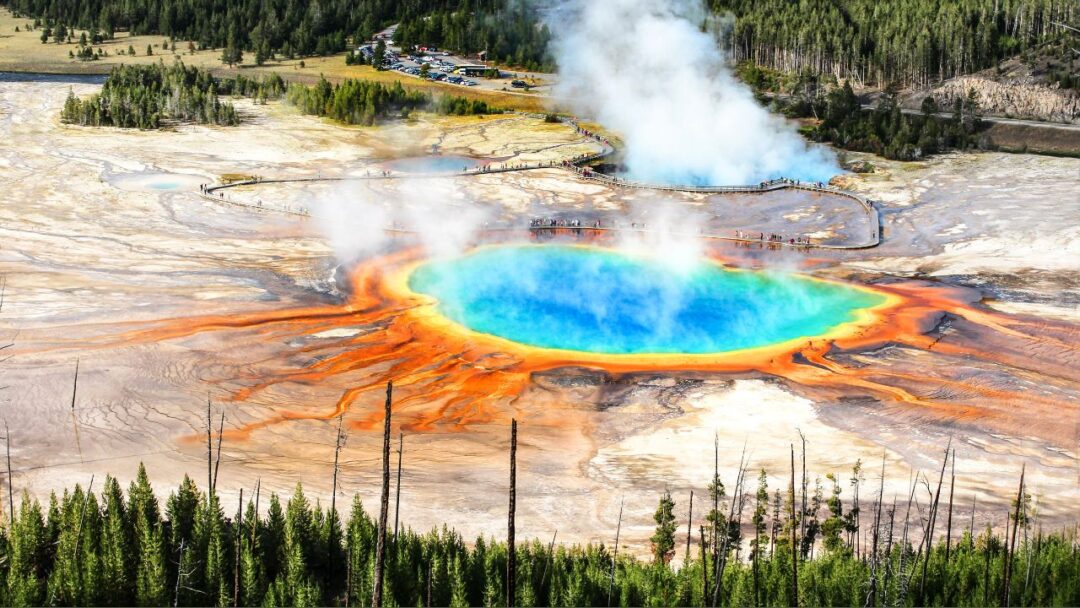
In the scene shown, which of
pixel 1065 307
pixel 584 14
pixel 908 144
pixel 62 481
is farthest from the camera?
pixel 584 14

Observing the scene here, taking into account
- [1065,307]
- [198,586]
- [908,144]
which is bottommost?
[198,586]

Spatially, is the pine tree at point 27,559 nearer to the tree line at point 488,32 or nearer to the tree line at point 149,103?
the tree line at point 149,103

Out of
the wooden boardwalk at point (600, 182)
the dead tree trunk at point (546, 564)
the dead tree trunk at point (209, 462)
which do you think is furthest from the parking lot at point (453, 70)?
the dead tree trunk at point (546, 564)

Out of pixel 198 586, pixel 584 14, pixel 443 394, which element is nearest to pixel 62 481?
pixel 198 586

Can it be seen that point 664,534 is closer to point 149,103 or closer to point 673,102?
point 673,102

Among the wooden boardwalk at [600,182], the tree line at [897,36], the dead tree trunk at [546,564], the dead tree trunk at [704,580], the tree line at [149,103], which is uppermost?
the tree line at [897,36]

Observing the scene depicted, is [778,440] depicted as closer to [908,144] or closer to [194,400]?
[194,400]
